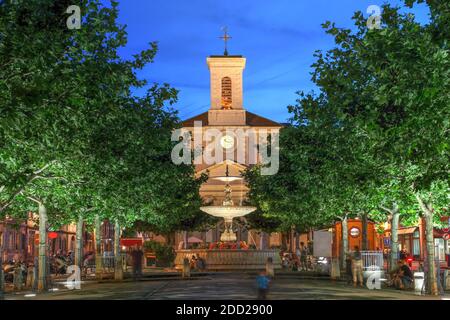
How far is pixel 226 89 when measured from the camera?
109 m

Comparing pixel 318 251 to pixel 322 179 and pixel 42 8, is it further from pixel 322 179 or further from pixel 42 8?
pixel 42 8

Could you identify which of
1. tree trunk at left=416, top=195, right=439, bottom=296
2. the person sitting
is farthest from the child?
the person sitting

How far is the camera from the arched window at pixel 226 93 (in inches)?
4284

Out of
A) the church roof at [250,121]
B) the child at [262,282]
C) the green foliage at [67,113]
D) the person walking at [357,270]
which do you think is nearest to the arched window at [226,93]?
the church roof at [250,121]

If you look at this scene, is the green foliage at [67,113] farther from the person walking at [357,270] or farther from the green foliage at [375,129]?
the person walking at [357,270]

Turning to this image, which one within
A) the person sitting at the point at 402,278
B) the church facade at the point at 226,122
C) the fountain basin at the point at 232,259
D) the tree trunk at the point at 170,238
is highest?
the church facade at the point at 226,122

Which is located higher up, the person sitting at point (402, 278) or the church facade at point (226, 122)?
the church facade at point (226, 122)

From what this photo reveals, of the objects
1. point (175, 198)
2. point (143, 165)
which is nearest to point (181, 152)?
point (175, 198)

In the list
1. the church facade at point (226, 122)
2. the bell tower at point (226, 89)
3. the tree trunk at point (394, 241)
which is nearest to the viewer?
the tree trunk at point (394, 241)

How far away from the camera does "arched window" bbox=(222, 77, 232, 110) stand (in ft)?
357

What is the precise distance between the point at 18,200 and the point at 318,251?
15959 millimetres

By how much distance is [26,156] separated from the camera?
28.3m

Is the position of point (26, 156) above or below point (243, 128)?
below

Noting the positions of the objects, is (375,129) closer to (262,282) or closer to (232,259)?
(262,282)
